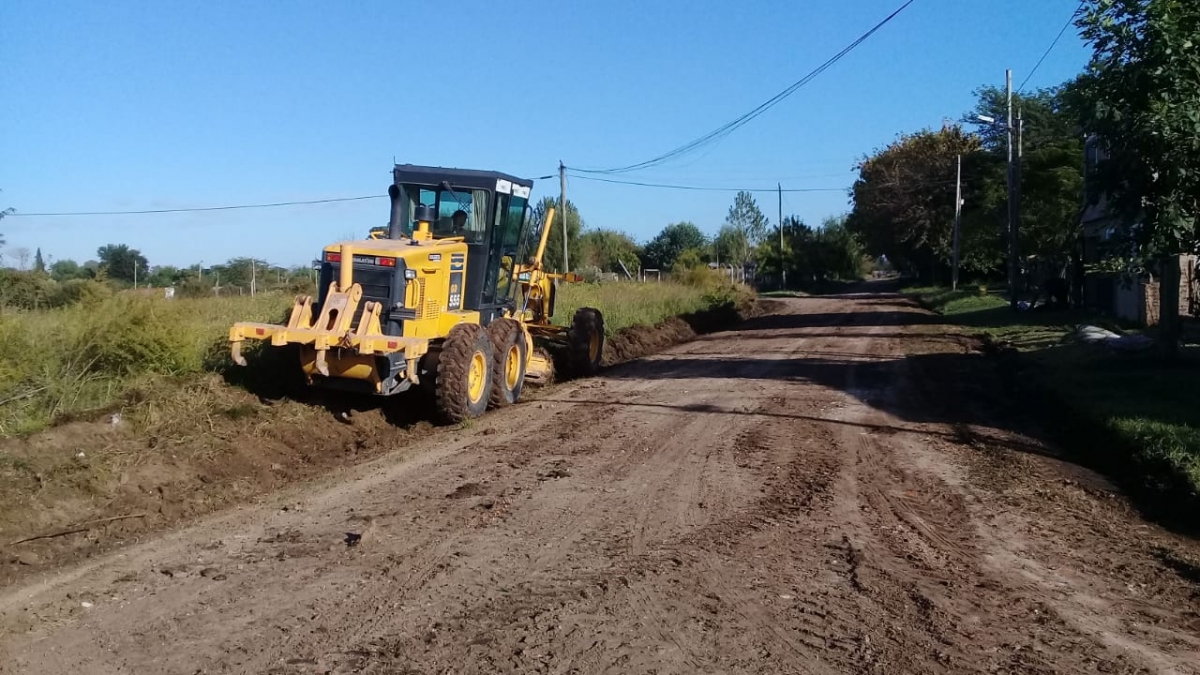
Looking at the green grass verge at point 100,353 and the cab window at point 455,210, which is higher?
the cab window at point 455,210

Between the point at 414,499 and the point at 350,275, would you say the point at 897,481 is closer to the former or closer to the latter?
the point at 414,499

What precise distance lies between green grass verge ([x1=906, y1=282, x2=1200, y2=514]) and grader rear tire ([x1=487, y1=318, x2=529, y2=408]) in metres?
6.65

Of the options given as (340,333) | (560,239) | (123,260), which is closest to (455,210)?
(340,333)

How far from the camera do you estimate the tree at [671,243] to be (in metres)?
82.9

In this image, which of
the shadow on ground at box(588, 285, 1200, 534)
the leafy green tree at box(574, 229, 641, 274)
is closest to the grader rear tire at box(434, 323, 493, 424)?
the shadow on ground at box(588, 285, 1200, 534)

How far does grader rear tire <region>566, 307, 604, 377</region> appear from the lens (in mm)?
16828

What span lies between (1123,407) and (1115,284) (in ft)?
52.4

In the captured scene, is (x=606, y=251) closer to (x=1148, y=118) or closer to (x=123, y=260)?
(x=123, y=260)

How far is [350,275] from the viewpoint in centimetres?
1153

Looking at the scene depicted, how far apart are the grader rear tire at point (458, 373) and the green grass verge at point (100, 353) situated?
2757mm

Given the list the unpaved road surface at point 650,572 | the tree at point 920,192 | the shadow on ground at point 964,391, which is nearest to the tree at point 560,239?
the shadow on ground at point 964,391

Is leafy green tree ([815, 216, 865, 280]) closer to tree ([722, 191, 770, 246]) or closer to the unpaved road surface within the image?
tree ([722, 191, 770, 246])

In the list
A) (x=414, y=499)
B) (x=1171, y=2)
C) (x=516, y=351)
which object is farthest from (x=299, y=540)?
(x=1171, y=2)

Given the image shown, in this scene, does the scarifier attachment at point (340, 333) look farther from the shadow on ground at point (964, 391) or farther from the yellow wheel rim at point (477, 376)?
the shadow on ground at point (964, 391)
